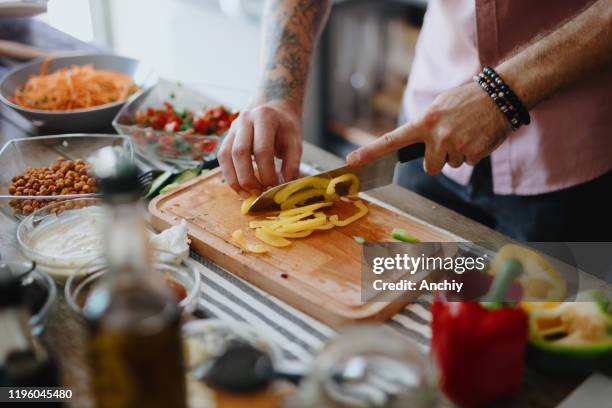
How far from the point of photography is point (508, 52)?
1581mm

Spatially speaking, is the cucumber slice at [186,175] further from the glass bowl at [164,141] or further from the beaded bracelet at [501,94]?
the beaded bracelet at [501,94]

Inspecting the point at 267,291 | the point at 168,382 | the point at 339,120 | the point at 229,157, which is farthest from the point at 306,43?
the point at 339,120

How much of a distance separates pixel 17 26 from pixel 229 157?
1564 mm

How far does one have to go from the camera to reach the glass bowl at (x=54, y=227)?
1.19m

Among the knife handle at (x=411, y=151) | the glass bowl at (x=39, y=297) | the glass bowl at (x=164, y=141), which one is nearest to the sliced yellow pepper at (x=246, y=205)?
the glass bowl at (x=164, y=141)

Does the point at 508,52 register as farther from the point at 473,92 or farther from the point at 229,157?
the point at 229,157

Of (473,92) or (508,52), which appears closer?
(473,92)

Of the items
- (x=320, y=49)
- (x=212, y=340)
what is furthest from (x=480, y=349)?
(x=320, y=49)

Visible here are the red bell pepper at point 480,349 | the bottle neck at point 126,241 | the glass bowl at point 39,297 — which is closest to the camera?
the bottle neck at point 126,241

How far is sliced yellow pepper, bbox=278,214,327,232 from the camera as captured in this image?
4.45 ft

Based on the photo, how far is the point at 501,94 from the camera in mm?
1356

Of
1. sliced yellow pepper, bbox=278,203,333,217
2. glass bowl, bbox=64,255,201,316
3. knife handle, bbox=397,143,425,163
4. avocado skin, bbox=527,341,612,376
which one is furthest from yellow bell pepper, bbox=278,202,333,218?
avocado skin, bbox=527,341,612,376

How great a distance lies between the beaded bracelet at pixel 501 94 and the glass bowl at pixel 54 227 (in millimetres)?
835

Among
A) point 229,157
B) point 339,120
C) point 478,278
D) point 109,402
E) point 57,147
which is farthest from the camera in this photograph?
point 339,120
